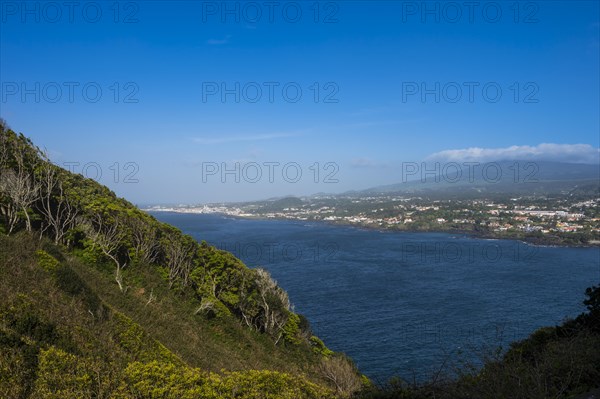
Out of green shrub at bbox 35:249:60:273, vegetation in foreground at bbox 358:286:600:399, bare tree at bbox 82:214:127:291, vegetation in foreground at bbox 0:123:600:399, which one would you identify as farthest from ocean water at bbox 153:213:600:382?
bare tree at bbox 82:214:127:291

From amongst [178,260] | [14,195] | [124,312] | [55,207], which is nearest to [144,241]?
[178,260]

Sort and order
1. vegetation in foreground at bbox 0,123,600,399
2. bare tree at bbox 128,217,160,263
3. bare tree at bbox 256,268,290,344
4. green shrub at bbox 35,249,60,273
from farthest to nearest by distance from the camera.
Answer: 1. bare tree at bbox 256,268,290,344
2. bare tree at bbox 128,217,160,263
3. green shrub at bbox 35,249,60,273
4. vegetation in foreground at bbox 0,123,600,399

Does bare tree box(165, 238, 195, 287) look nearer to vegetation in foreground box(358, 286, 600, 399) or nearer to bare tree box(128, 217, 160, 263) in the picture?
bare tree box(128, 217, 160, 263)

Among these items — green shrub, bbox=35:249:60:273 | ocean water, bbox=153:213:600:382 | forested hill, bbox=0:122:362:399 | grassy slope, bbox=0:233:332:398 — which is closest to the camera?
forested hill, bbox=0:122:362:399

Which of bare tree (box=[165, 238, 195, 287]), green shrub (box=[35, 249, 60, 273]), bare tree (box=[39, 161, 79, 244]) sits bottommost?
bare tree (box=[165, 238, 195, 287])

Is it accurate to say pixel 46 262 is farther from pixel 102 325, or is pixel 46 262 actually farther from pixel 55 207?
pixel 55 207

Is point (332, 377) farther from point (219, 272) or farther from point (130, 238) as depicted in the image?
point (130, 238)

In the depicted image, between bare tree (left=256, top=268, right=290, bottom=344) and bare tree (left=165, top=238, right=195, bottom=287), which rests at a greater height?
bare tree (left=165, top=238, right=195, bottom=287)
